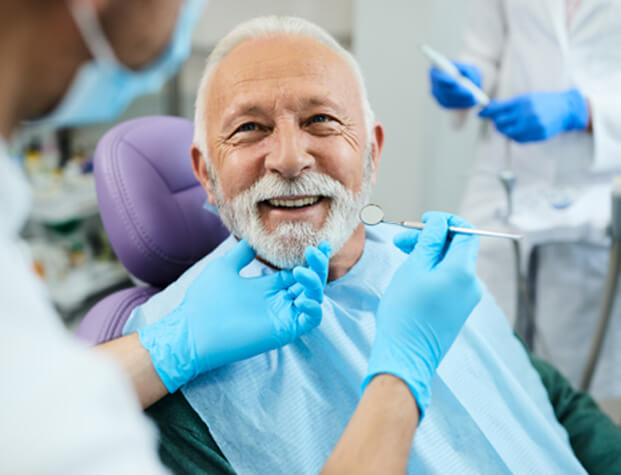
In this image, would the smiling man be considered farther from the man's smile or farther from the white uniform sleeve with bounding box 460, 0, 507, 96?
the white uniform sleeve with bounding box 460, 0, 507, 96

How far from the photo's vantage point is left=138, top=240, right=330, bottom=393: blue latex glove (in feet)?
3.10

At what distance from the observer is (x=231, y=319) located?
0.97 m

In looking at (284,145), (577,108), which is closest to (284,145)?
(284,145)

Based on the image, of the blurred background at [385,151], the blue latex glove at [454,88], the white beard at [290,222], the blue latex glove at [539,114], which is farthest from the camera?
the blurred background at [385,151]

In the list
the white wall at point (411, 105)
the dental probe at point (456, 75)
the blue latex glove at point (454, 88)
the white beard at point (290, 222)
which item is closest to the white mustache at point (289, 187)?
the white beard at point (290, 222)

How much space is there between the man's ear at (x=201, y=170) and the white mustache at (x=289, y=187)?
0.16 meters

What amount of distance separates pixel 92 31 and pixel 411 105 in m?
2.33

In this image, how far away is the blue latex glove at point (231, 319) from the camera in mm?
945

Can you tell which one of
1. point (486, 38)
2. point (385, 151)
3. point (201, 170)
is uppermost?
point (486, 38)

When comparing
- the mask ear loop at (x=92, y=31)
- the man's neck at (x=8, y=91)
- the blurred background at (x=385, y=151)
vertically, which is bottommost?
the blurred background at (x=385, y=151)

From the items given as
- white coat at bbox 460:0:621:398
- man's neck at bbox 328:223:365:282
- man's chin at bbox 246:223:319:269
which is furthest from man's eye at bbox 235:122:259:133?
white coat at bbox 460:0:621:398

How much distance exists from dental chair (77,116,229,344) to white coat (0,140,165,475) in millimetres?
689

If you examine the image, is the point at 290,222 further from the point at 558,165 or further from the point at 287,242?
the point at 558,165

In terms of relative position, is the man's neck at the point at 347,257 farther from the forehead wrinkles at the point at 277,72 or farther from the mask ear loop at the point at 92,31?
the mask ear loop at the point at 92,31
